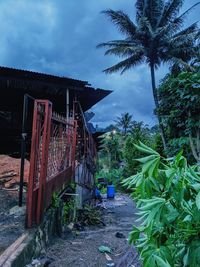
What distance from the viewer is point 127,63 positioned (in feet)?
65.1

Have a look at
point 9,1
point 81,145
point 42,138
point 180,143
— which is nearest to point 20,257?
point 42,138

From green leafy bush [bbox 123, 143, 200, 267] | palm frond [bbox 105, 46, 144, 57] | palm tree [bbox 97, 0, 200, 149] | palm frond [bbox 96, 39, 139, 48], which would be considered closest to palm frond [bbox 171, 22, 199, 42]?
palm tree [bbox 97, 0, 200, 149]

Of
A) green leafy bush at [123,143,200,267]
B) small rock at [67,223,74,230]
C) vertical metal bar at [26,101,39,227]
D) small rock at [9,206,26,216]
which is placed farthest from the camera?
small rock at [67,223,74,230]

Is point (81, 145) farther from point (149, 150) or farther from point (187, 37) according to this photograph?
point (187, 37)

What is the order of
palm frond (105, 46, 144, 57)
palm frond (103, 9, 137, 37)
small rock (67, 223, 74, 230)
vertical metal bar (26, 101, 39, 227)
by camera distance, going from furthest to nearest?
palm frond (103, 9, 137, 37)
palm frond (105, 46, 144, 57)
small rock (67, 223, 74, 230)
vertical metal bar (26, 101, 39, 227)

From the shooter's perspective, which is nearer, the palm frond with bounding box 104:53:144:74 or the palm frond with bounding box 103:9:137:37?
the palm frond with bounding box 103:9:137:37

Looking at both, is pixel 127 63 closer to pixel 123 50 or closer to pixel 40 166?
pixel 123 50

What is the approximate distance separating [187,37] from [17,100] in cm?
1322

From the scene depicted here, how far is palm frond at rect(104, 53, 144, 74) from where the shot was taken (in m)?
19.1

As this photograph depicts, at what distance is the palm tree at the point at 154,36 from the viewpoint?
17.9 meters

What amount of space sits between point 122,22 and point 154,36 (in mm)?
2827

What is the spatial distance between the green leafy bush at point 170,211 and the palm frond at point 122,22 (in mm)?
19008

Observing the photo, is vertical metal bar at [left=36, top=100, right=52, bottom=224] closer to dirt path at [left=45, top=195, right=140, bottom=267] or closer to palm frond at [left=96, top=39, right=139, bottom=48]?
dirt path at [left=45, top=195, right=140, bottom=267]

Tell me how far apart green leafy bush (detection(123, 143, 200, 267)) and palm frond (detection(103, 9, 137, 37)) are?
1901 cm
